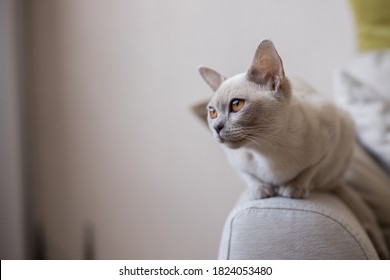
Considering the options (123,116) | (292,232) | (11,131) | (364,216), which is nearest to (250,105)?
(292,232)

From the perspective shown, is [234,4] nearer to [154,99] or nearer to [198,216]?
[154,99]

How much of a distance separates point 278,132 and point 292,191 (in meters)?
0.13

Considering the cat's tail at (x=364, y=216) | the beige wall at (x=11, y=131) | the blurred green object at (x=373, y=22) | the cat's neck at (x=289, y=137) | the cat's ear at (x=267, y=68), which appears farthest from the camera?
the beige wall at (x=11, y=131)

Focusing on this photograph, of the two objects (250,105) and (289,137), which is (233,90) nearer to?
(250,105)

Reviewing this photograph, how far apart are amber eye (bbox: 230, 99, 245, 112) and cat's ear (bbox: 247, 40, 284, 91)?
5cm

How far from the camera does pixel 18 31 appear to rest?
1453mm

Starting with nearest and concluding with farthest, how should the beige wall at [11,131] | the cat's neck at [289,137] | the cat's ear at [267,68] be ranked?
the cat's ear at [267,68], the cat's neck at [289,137], the beige wall at [11,131]

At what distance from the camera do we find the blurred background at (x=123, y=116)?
1.22 m

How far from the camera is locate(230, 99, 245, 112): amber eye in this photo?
2.45 feet

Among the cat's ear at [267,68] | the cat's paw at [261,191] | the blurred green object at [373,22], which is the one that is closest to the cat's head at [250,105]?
the cat's ear at [267,68]

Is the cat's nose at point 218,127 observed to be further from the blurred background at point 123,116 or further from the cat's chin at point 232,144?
the blurred background at point 123,116

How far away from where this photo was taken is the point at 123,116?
59.2 inches

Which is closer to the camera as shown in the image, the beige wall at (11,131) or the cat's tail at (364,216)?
the cat's tail at (364,216)

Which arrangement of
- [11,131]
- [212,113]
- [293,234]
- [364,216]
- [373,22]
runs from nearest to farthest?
[293,234] → [212,113] → [364,216] → [373,22] → [11,131]
